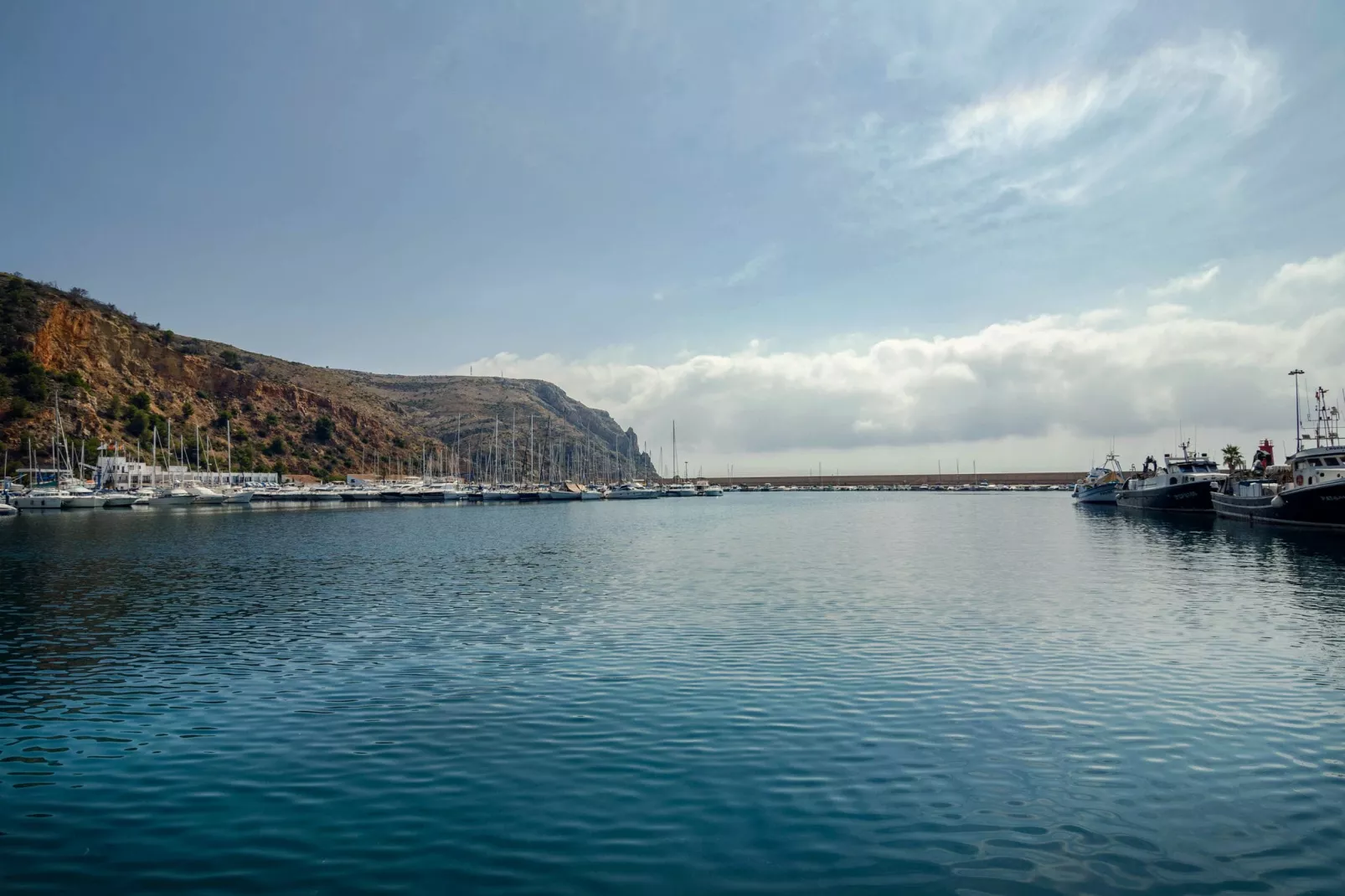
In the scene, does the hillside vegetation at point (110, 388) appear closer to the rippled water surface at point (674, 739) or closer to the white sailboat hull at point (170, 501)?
the white sailboat hull at point (170, 501)

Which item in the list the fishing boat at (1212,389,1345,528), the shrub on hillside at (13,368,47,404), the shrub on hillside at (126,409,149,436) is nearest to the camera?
the fishing boat at (1212,389,1345,528)

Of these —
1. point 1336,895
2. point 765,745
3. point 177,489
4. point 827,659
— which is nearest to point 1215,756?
point 1336,895

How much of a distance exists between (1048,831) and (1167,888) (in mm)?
1703

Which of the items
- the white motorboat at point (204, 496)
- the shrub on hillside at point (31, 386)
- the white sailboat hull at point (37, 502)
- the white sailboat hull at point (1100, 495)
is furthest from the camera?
the shrub on hillside at point (31, 386)

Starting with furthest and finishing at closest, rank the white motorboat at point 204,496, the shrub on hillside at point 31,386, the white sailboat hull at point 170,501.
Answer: the shrub on hillside at point 31,386 < the white motorboat at point 204,496 < the white sailboat hull at point 170,501

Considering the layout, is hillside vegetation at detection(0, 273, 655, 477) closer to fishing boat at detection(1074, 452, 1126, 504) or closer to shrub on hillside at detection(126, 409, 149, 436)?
shrub on hillside at detection(126, 409, 149, 436)

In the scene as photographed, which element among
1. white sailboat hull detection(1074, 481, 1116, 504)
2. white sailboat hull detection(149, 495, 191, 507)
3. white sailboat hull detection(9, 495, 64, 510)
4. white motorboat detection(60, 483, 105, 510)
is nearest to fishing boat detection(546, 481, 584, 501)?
white sailboat hull detection(149, 495, 191, 507)

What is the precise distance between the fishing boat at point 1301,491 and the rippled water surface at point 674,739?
106ft

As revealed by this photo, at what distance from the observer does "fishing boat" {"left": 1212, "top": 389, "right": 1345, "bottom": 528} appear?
203ft

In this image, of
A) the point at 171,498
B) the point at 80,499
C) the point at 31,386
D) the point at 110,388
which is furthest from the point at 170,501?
the point at 110,388

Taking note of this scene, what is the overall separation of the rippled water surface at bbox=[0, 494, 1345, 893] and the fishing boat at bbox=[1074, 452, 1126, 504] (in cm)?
10010

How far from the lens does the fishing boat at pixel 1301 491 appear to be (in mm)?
61906

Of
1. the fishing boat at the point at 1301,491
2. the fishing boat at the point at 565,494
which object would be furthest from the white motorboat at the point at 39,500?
the fishing boat at the point at 1301,491

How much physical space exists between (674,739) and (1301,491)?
67787 mm
